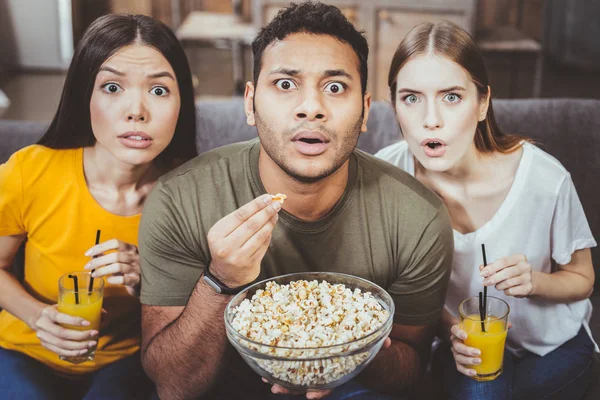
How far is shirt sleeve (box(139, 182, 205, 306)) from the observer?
176 centimetres

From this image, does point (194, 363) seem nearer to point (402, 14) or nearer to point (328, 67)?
point (328, 67)

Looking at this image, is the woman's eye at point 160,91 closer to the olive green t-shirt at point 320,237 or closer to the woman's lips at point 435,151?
the olive green t-shirt at point 320,237

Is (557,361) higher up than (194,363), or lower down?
lower down

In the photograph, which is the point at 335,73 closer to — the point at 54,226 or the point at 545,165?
the point at 545,165

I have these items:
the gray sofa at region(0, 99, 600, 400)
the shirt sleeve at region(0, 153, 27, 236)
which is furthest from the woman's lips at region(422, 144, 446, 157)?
the shirt sleeve at region(0, 153, 27, 236)

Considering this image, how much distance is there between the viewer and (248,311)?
152 cm

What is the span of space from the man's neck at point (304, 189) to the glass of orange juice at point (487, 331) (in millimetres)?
406

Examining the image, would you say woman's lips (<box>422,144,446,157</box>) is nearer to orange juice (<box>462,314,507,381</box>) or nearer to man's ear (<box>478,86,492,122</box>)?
man's ear (<box>478,86,492,122</box>)

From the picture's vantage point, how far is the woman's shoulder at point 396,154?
82.5 inches

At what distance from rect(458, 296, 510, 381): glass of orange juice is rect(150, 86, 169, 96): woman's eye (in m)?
0.90

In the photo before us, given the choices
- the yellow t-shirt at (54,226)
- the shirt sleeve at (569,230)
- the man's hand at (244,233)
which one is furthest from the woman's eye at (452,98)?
the yellow t-shirt at (54,226)

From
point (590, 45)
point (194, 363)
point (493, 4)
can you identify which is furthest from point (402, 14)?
point (194, 363)

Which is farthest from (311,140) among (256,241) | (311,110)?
(256,241)

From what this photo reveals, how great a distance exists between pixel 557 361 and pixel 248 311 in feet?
3.12
